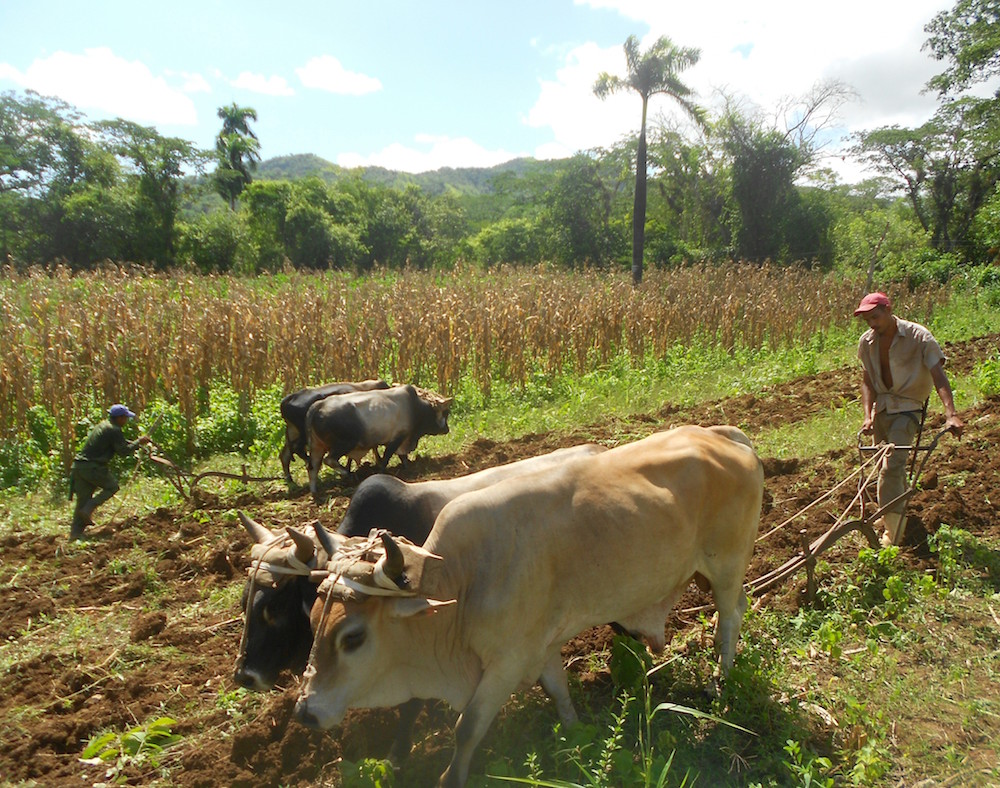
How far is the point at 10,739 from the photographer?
4176 millimetres

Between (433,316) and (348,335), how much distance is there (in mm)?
1551

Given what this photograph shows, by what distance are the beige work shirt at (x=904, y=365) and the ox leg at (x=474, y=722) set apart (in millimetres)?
4127

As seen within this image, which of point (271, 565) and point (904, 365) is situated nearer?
point (271, 565)

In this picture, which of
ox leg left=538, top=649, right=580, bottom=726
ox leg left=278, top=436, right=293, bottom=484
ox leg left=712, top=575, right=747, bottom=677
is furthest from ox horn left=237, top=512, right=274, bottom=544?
ox leg left=278, top=436, right=293, bottom=484

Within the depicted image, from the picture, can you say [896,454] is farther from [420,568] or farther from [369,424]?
[369,424]

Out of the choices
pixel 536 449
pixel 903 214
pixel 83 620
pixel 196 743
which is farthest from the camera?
pixel 903 214

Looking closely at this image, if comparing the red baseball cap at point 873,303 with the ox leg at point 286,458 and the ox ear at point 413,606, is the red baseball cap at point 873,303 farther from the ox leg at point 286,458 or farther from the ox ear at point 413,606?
the ox leg at point 286,458

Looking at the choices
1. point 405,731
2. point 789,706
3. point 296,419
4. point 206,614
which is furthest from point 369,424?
point 789,706

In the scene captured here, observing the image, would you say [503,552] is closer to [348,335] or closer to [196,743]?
[196,743]

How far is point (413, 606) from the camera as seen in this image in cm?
311

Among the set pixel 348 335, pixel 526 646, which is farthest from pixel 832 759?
pixel 348 335

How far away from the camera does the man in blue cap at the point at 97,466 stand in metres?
7.45

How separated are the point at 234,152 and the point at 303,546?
60517 mm

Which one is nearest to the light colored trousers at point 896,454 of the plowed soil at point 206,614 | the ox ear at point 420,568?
the plowed soil at point 206,614
